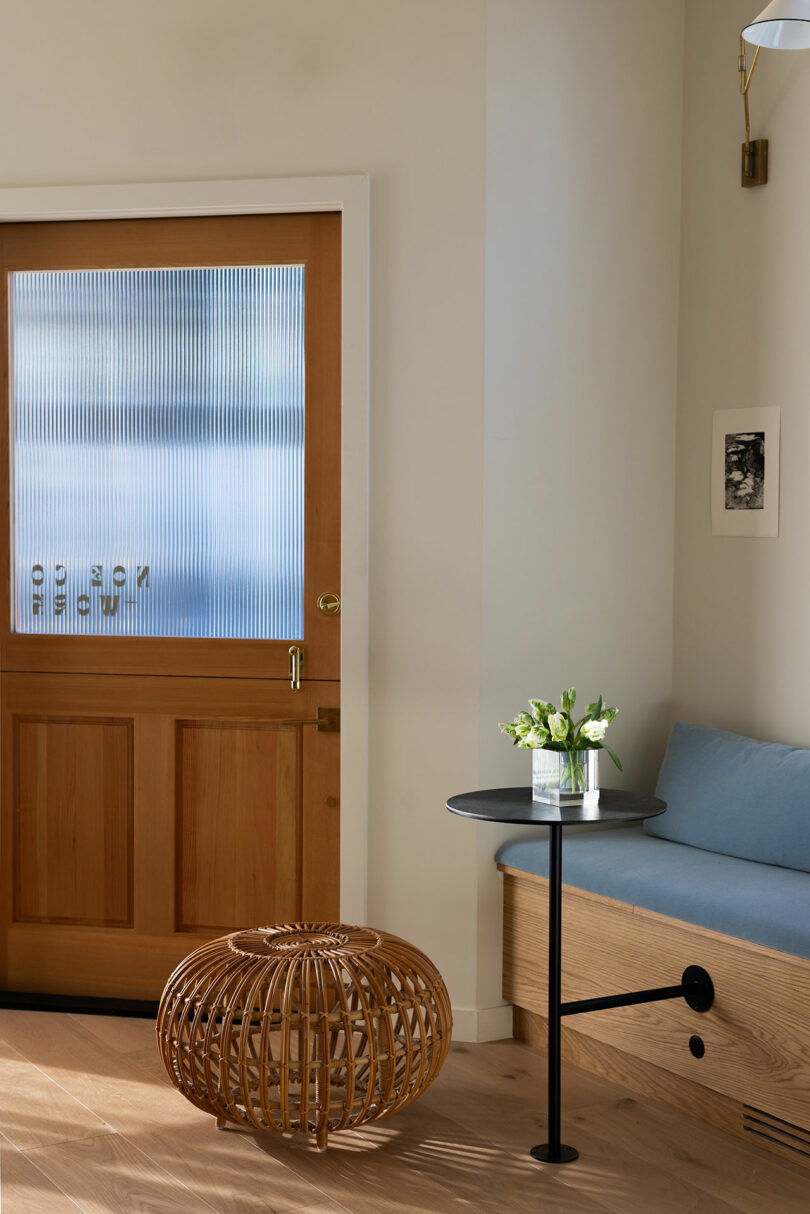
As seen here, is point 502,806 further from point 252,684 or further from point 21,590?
point 21,590

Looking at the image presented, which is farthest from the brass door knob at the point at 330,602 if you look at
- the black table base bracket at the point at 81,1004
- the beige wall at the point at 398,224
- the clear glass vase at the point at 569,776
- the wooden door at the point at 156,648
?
the black table base bracket at the point at 81,1004

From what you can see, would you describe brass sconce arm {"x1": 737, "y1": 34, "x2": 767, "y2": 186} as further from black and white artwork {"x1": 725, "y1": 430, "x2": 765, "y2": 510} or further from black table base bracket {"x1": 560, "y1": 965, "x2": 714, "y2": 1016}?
black table base bracket {"x1": 560, "y1": 965, "x2": 714, "y2": 1016}

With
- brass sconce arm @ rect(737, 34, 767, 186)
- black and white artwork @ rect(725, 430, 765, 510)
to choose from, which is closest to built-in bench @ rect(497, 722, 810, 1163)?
black and white artwork @ rect(725, 430, 765, 510)

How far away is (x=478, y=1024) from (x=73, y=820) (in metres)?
1.31

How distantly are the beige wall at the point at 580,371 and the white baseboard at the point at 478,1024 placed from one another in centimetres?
6

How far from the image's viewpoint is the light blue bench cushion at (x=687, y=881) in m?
2.70

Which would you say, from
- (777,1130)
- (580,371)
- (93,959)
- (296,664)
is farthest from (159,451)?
(777,1130)

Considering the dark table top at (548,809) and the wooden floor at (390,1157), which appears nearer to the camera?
the wooden floor at (390,1157)

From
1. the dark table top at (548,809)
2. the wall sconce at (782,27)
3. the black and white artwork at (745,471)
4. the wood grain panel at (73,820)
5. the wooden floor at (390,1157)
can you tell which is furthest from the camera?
the wood grain panel at (73,820)

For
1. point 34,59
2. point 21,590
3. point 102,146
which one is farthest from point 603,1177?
point 34,59

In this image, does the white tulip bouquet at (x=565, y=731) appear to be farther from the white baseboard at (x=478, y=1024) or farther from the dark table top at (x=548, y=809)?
the white baseboard at (x=478, y=1024)

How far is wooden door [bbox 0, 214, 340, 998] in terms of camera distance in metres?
3.54

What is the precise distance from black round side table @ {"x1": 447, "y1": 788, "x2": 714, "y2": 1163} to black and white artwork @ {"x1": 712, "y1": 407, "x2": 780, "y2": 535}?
1.00 m

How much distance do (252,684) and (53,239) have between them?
1402 mm
